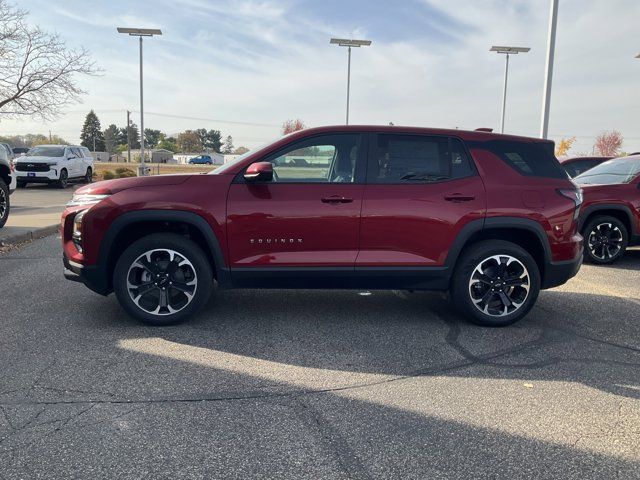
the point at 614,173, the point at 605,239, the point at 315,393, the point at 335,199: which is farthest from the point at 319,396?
the point at 614,173

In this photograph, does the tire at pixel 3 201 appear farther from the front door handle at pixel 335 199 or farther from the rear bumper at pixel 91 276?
the front door handle at pixel 335 199

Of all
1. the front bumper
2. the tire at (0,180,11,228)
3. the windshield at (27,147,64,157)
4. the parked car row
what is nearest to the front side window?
the tire at (0,180,11,228)

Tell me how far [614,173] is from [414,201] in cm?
550

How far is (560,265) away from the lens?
15.9 ft

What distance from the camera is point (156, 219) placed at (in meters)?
4.45

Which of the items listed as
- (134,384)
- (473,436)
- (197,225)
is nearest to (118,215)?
(197,225)

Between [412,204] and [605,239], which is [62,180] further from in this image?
[412,204]

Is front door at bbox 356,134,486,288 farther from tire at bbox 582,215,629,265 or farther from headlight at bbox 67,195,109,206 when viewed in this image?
tire at bbox 582,215,629,265

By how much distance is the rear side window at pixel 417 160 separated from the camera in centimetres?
469

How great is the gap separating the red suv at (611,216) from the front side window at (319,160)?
494cm

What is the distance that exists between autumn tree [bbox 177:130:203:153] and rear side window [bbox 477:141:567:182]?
142 metres

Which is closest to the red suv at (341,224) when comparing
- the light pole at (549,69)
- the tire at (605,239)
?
the tire at (605,239)

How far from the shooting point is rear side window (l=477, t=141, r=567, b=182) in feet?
15.9

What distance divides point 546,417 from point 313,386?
1.47m
